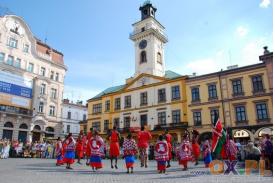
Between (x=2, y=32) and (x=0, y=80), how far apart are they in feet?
26.3

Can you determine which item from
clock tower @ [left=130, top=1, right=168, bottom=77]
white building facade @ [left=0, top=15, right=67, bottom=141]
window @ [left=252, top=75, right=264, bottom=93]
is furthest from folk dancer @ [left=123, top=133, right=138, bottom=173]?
clock tower @ [left=130, top=1, right=168, bottom=77]

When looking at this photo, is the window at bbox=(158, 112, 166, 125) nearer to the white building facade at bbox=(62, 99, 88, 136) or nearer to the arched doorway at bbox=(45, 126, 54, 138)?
the arched doorway at bbox=(45, 126, 54, 138)

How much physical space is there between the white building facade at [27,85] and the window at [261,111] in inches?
1230

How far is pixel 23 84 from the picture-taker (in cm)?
3806

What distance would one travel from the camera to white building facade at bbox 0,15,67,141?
119 ft

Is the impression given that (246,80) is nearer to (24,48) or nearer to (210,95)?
(210,95)

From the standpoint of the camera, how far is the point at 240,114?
1159 inches

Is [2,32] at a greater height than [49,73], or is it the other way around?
[2,32]

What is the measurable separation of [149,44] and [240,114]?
19886mm

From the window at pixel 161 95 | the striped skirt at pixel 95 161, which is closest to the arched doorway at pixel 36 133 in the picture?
the window at pixel 161 95

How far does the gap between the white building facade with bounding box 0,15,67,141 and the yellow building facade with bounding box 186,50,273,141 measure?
923 inches

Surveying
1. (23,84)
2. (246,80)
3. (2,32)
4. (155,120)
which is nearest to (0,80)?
(23,84)

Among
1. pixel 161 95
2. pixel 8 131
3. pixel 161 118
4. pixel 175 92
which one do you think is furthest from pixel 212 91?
pixel 8 131

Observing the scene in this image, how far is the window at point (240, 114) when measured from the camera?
29141 mm
